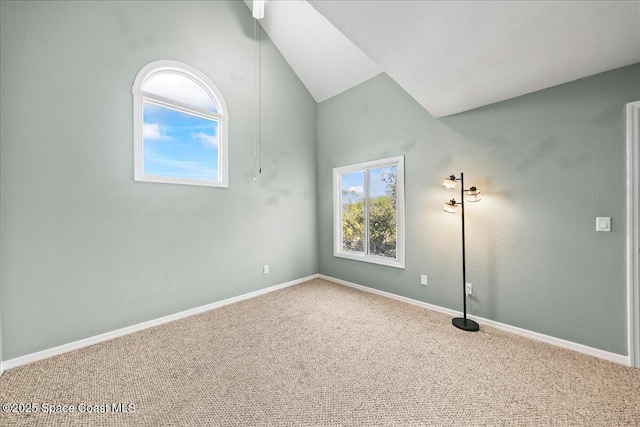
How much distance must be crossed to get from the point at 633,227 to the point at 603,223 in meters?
0.16

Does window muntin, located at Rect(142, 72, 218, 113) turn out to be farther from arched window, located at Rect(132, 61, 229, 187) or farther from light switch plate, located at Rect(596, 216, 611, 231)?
light switch plate, located at Rect(596, 216, 611, 231)

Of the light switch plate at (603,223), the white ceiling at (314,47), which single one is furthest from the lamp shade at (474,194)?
the white ceiling at (314,47)

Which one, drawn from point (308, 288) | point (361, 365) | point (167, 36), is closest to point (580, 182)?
point (361, 365)

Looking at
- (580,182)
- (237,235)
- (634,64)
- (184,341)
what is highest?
(634,64)

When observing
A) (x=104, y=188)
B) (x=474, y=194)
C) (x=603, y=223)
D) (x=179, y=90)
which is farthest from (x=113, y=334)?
(x=603, y=223)

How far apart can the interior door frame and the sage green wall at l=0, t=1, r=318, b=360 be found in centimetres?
381

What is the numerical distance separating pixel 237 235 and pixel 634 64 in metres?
4.23

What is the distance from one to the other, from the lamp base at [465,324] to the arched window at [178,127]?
3239 mm

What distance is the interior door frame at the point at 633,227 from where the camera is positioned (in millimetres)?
1988

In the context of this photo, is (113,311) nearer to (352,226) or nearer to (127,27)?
(127,27)

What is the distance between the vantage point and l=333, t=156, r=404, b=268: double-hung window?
3.55 metres

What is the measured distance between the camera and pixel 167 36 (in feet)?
9.56

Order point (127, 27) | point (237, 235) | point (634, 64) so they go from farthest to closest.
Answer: point (237, 235) → point (127, 27) → point (634, 64)

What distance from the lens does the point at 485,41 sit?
5.94 feet
